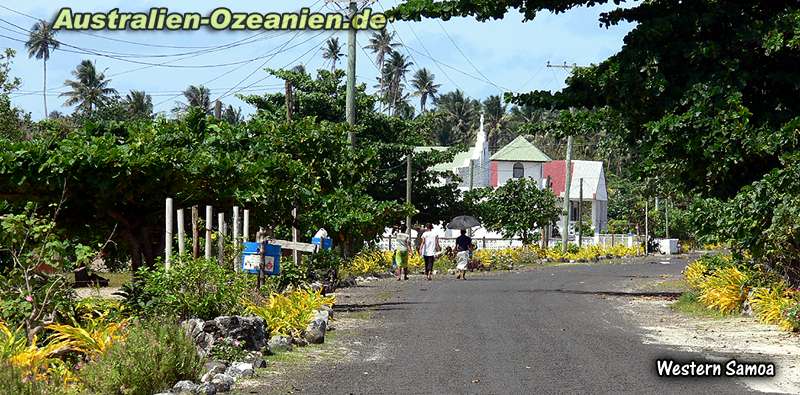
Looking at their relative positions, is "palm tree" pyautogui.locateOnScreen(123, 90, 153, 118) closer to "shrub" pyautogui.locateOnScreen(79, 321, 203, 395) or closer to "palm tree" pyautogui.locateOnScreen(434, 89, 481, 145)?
"palm tree" pyautogui.locateOnScreen(434, 89, 481, 145)

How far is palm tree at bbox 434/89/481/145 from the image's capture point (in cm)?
11700

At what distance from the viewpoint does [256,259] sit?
60.3 feet

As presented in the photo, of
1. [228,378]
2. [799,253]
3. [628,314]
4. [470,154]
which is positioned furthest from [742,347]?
[470,154]

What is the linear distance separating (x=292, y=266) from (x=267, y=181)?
2776mm

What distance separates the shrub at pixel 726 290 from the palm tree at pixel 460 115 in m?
92.3

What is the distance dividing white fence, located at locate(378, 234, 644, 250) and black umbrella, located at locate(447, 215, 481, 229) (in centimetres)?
309

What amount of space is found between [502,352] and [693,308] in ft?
30.3

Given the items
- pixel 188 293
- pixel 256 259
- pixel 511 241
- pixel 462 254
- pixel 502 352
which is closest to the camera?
pixel 502 352

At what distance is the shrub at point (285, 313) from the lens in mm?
15391

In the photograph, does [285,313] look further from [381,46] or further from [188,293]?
[381,46]

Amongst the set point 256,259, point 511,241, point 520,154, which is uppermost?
point 520,154

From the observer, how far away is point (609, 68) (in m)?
22.7

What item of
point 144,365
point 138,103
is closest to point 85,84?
point 138,103

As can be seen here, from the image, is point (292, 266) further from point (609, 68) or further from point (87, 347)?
point (87, 347)
